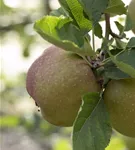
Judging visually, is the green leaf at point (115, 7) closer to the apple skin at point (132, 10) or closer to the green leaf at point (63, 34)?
the apple skin at point (132, 10)

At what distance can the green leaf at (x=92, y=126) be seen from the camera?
101cm

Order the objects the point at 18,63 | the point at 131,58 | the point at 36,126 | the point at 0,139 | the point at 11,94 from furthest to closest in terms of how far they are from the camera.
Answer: the point at 0,139 < the point at 18,63 < the point at 11,94 < the point at 36,126 < the point at 131,58

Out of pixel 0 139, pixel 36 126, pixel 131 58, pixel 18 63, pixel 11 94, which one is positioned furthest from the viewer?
pixel 0 139

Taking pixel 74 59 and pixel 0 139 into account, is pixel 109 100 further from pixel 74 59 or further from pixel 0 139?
pixel 0 139

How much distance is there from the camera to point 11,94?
157 inches

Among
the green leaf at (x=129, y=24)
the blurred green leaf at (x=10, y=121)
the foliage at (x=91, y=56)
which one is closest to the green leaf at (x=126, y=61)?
the foliage at (x=91, y=56)

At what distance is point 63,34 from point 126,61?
0.14 m

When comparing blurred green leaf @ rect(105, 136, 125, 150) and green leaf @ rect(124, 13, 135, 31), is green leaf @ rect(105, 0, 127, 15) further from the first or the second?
blurred green leaf @ rect(105, 136, 125, 150)

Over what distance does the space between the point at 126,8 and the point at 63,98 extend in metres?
0.31

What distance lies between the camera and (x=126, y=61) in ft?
3.29

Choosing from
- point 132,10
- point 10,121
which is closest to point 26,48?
point 10,121

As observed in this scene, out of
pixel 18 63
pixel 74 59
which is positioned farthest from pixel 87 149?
pixel 18 63

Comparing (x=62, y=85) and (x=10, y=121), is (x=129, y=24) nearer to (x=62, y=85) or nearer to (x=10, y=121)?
(x=62, y=85)

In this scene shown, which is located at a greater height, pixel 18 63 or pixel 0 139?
pixel 18 63
